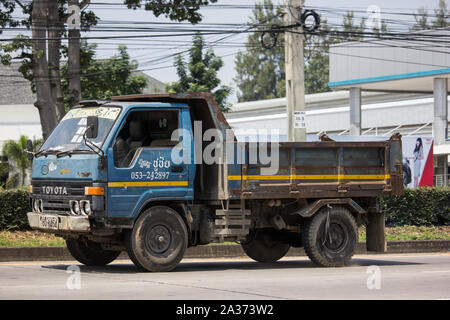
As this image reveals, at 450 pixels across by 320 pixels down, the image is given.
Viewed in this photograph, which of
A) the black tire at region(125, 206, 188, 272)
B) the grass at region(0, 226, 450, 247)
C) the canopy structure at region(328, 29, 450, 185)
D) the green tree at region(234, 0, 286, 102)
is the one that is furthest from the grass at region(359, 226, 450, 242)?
the green tree at region(234, 0, 286, 102)

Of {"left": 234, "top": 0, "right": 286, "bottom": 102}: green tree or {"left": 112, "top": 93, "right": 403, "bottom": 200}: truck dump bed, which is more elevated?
{"left": 234, "top": 0, "right": 286, "bottom": 102}: green tree

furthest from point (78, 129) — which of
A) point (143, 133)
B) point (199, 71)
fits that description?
point (199, 71)

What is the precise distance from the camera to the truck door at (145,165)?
12.0 metres

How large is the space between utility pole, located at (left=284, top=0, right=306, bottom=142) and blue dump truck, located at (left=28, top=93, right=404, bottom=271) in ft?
15.8

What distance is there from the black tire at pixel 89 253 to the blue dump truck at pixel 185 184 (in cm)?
2

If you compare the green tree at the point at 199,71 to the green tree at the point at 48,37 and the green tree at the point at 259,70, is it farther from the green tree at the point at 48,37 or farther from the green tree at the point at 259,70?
the green tree at the point at 259,70

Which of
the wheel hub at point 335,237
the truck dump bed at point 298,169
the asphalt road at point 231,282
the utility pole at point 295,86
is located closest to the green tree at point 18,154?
the utility pole at point 295,86

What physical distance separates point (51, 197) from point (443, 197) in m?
13.0

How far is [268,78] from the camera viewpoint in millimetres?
94188

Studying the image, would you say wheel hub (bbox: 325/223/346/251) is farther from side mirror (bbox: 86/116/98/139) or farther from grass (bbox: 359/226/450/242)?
grass (bbox: 359/226/450/242)

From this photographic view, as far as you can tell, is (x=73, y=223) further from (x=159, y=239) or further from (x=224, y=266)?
(x=224, y=266)

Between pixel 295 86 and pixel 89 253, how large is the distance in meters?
7.74

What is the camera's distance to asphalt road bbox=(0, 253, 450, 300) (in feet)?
31.9

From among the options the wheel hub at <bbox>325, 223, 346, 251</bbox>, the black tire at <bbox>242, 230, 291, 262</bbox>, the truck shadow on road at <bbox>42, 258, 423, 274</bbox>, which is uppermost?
the wheel hub at <bbox>325, 223, 346, 251</bbox>
